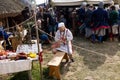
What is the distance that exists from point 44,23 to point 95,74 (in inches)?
198

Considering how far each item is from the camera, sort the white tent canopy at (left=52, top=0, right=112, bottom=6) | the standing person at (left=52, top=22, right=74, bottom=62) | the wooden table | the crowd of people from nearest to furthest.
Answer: the wooden table < the standing person at (left=52, top=22, right=74, bottom=62) < the crowd of people < the white tent canopy at (left=52, top=0, right=112, bottom=6)

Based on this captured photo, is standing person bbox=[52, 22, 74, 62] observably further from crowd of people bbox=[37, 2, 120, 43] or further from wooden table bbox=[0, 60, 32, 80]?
crowd of people bbox=[37, 2, 120, 43]

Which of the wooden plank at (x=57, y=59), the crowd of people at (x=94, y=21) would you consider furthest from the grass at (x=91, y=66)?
the crowd of people at (x=94, y=21)

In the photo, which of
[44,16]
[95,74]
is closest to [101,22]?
[44,16]

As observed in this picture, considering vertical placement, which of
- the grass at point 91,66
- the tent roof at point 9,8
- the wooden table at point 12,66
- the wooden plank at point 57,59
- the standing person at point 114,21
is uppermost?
the tent roof at point 9,8

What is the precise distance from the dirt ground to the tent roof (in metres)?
2.56

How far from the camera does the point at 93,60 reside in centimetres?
1005

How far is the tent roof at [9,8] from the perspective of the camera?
1296 centimetres

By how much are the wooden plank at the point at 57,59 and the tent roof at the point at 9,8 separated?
4.61 m

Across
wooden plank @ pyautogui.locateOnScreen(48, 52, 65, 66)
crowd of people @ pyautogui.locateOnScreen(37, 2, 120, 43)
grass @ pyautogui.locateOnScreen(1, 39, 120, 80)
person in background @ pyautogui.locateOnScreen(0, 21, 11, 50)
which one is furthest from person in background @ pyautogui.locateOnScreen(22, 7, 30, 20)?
wooden plank @ pyautogui.locateOnScreen(48, 52, 65, 66)

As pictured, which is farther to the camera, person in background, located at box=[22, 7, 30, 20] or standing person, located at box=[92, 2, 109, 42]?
person in background, located at box=[22, 7, 30, 20]

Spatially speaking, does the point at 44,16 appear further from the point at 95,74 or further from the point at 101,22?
the point at 95,74

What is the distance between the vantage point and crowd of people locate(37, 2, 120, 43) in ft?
39.4

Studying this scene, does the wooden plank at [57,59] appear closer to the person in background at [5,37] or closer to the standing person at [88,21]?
the person in background at [5,37]
